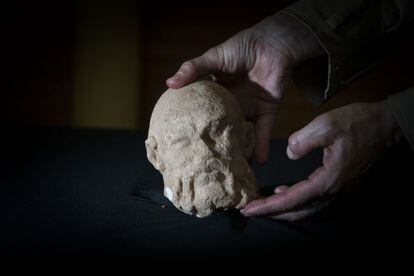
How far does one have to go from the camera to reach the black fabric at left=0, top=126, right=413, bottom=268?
1.60 metres

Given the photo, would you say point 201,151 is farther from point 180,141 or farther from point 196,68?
point 196,68

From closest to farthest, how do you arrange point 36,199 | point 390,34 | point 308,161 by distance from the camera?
point 36,199
point 390,34
point 308,161

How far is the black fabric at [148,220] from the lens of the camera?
63.1 inches

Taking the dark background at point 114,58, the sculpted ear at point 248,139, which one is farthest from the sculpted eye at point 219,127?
the dark background at point 114,58

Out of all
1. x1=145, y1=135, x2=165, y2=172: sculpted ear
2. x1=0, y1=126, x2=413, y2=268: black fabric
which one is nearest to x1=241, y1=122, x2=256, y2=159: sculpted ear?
x1=0, y1=126, x2=413, y2=268: black fabric

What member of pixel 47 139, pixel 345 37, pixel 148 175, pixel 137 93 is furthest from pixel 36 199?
pixel 137 93

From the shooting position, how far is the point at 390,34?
7.31 feet

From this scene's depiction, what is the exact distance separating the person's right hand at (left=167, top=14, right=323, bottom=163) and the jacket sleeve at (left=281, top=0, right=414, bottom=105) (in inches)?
4.0

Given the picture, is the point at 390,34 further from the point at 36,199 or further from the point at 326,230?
the point at 36,199

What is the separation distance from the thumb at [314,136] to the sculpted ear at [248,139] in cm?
29

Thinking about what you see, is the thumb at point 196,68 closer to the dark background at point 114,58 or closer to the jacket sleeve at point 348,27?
the jacket sleeve at point 348,27

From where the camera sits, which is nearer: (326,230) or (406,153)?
(326,230)

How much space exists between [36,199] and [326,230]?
1.13 m

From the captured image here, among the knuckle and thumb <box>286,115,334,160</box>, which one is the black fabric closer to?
thumb <box>286,115,334,160</box>
